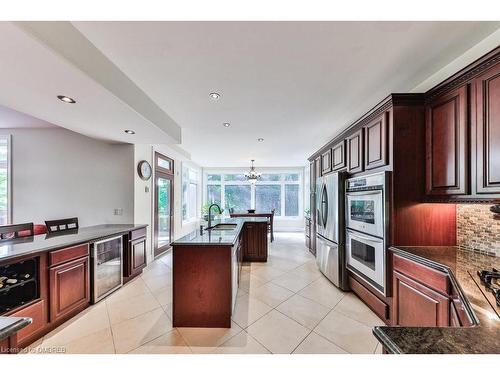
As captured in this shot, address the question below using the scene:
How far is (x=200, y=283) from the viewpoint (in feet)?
7.03

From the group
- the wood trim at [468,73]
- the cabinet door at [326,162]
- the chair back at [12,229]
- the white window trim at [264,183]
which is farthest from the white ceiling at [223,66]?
the white window trim at [264,183]

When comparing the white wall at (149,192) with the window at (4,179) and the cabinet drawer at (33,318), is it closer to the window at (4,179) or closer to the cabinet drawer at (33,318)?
the cabinet drawer at (33,318)

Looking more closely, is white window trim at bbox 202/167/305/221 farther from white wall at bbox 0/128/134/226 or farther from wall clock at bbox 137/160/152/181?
white wall at bbox 0/128/134/226

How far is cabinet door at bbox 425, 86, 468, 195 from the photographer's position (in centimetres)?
162

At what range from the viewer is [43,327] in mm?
1959

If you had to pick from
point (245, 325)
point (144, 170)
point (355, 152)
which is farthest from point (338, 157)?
point (144, 170)

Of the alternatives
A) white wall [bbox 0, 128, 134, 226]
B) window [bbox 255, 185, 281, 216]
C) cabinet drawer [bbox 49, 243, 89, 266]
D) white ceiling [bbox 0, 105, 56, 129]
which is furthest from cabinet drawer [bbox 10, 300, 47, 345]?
window [bbox 255, 185, 281, 216]

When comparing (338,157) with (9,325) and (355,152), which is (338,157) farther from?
(9,325)

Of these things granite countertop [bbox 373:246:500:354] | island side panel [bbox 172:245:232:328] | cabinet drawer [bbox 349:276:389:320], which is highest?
granite countertop [bbox 373:246:500:354]

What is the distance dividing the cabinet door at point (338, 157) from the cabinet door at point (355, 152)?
0.14 meters

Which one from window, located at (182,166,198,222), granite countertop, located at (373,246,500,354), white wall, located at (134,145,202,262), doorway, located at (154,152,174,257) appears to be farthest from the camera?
window, located at (182,166,198,222)

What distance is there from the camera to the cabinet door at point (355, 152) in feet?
8.48

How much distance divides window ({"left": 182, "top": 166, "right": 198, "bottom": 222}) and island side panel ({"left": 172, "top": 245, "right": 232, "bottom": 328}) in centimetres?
481
